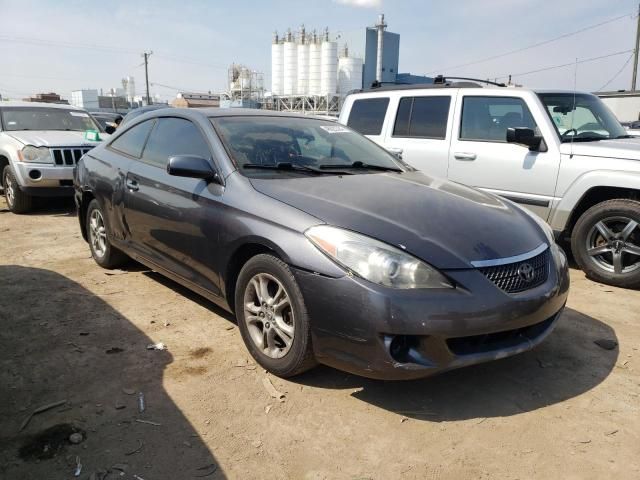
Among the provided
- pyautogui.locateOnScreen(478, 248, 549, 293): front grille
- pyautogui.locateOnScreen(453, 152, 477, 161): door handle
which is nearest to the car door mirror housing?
pyautogui.locateOnScreen(453, 152, 477, 161): door handle

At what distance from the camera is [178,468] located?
2.27 metres

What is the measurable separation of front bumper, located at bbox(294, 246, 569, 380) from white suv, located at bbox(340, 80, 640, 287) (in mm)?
2649

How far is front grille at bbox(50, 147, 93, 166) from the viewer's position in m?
7.71

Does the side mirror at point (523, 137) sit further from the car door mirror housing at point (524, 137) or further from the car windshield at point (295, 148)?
the car windshield at point (295, 148)

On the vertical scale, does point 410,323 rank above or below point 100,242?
above

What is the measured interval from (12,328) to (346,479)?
2.73m

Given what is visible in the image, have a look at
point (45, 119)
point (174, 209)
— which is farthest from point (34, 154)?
point (174, 209)

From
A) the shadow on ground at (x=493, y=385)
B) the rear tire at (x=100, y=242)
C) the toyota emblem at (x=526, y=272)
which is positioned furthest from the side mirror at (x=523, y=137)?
the rear tire at (x=100, y=242)

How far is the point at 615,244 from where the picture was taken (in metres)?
4.77

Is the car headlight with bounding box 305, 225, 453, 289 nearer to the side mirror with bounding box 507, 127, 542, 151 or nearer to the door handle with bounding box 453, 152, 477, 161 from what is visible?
the side mirror with bounding box 507, 127, 542, 151

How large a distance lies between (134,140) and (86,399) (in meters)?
2.49

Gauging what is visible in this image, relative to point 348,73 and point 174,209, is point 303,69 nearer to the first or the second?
→ point 348,73

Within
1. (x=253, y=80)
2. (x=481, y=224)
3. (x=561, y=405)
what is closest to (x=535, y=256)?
(x=481, y=224)

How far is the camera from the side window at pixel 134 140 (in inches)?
174
